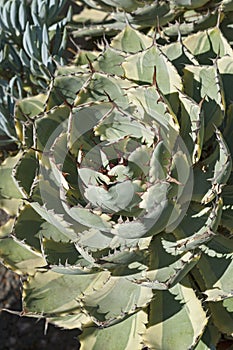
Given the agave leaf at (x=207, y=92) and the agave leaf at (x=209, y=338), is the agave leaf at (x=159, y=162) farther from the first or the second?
the agave leaf at (x=209, y=338)

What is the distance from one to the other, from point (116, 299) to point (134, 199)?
27 centimetres

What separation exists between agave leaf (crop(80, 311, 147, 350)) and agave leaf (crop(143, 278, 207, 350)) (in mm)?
29

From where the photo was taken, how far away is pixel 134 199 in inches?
49.2

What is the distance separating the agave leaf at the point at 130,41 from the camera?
1.52 meters

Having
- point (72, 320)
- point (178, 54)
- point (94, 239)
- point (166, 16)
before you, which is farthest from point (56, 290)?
point (166, 16)

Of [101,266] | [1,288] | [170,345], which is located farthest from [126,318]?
[1,288]

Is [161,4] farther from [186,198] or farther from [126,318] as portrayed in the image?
A: [126,318]

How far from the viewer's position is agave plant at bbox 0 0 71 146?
1.77 m

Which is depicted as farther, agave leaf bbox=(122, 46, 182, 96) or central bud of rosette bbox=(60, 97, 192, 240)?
agave leaf bbox=(122, 46, 182, 96)

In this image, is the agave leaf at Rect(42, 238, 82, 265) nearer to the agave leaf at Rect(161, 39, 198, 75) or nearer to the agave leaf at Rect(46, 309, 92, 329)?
the agave leaf at Rect(46, 309, 92, 329)

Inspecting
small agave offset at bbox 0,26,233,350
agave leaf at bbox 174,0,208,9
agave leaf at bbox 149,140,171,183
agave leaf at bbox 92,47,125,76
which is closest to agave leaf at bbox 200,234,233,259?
small agave offset at bbox 0,26,233,350

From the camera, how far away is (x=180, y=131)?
1.37m

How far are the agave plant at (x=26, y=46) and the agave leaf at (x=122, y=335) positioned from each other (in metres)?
0.64

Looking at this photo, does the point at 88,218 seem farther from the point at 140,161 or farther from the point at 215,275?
the point at 215,275
